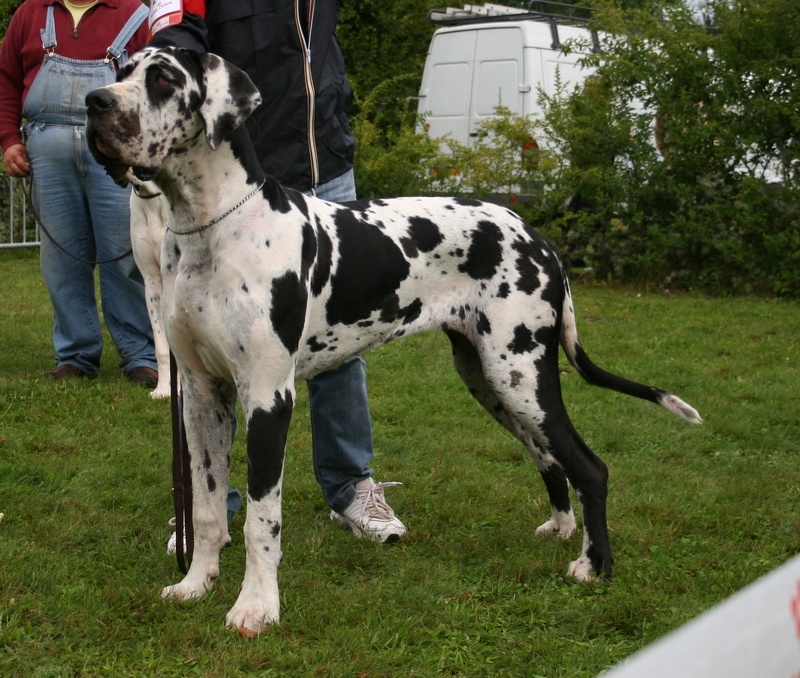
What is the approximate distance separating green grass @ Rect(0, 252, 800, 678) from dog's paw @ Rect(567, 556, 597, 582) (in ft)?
0.16

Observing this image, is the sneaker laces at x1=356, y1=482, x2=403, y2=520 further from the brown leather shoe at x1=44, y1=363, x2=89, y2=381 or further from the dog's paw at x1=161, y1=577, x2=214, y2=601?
the brown leather shoe at x1=44, y1=363, x2=89, y2=381

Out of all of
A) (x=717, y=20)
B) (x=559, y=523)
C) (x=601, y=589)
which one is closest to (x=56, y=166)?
(x=559, y=523)

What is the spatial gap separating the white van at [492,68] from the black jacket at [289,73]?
8.53 m

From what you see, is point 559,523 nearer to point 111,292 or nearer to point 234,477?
point 234,477

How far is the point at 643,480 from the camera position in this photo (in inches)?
198

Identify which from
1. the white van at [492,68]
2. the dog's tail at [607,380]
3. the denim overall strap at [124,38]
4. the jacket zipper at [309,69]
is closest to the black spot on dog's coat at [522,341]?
the dog's tail at [607,380]

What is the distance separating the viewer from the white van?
12.8 meters

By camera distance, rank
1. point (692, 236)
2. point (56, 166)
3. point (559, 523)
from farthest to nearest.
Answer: point (692, 236), point (56, 166), point (559, 523)

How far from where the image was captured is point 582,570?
3867mm

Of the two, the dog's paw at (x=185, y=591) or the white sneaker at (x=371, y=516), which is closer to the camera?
the dog's paw at (x=185, y=591)

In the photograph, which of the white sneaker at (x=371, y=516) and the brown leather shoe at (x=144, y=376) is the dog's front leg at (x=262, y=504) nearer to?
the white sneaker at (x=371, y=516)

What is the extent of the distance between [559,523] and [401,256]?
1.40 m

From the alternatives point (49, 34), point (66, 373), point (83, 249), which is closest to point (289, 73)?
point (49, 34)

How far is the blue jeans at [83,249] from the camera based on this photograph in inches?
260
